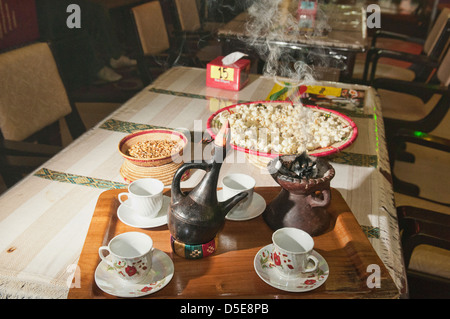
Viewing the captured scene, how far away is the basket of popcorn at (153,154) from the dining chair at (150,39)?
3.94 feet

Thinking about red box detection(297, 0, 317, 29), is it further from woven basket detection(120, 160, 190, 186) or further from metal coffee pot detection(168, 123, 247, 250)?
metal coffee pot detection(168, 123, 247, 250)

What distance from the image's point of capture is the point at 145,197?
3.27ft

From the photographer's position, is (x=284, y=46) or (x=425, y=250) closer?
(x=425, y=250)

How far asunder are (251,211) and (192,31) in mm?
2448

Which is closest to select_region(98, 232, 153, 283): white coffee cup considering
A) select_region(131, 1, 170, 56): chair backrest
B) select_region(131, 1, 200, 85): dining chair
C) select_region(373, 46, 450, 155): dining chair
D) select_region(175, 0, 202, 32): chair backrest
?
select_region(373, 46, 450, 155): dining chair

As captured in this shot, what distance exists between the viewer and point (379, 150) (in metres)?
1.55

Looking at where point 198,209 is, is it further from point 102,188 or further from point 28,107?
point 28,107

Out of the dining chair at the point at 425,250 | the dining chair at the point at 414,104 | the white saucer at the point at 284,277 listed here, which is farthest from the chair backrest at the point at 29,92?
the dining chair at the point at 414,104

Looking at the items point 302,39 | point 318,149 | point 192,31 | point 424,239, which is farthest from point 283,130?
point 192,31

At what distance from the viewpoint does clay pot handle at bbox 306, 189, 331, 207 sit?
95cm

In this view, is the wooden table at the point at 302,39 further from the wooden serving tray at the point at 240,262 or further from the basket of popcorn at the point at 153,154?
the wooden serving tray at the point at 240,262

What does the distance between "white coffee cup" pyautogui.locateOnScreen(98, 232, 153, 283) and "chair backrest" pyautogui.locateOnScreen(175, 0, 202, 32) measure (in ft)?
8.80

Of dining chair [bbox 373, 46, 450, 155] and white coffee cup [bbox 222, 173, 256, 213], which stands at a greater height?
white coffee cup [bbox 222, 173, 256, 213]

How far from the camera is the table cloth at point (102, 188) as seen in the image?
945 millimetres
